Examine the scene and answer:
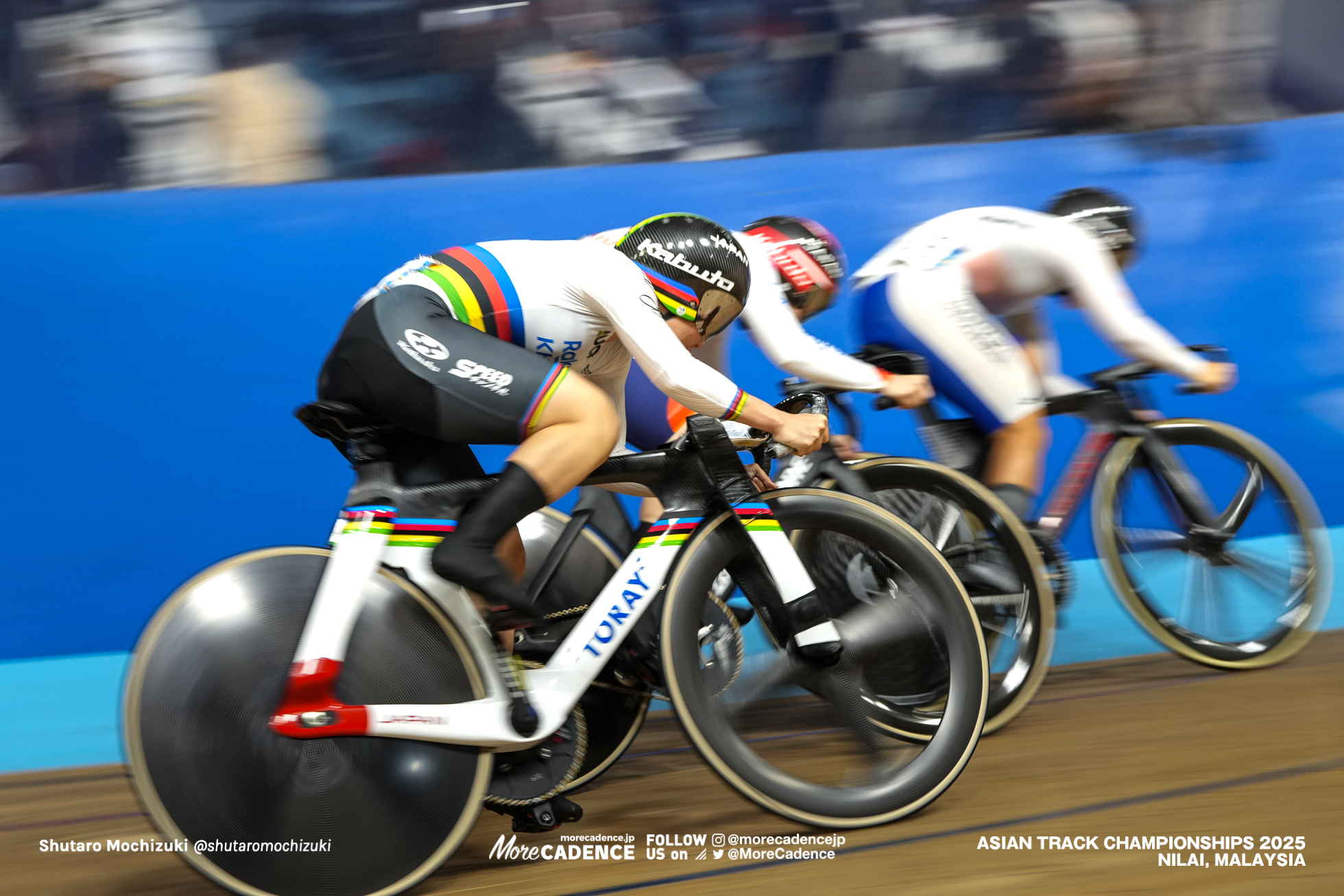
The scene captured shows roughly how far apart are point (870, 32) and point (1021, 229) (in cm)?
195

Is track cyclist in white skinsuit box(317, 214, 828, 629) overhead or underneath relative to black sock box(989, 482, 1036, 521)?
overhead

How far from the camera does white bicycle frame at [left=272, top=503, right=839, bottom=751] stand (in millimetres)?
2029

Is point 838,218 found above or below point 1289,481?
above

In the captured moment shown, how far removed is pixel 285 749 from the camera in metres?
2.01

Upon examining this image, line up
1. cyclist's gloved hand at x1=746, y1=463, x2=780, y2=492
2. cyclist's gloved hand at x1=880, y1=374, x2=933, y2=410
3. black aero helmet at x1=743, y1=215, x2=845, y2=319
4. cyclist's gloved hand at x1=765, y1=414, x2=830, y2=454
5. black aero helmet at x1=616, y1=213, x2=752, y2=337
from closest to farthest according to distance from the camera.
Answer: cyclist's gloved hand at x1=765, y1=414, x2=830, y2=454, black aero helmet at x1=616, y1=213, x2=752, y2=337, cyclist's gloved hand at x1=746, y1=463, x2=780, y2=492, cyclist's gloved hand at x1=880, y1=374, x2=933, y2=410, black aero helmet at x1=743, y1=215, x2=845, y2=319

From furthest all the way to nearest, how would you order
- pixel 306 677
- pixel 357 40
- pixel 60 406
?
pixel 357 40, pixel 60 406, pixel 306 677

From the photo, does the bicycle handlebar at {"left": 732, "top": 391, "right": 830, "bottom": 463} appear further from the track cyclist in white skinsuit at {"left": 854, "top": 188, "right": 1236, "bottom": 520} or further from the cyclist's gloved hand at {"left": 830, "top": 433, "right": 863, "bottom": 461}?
the track cyclist in white skinsuit at {"left": 854, "top": 188, "right": 1236, "bottom": 520}

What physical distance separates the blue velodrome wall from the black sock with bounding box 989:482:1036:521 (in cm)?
98

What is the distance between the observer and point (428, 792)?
2.08 meters

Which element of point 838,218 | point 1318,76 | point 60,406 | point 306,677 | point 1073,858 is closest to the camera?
point 306,677

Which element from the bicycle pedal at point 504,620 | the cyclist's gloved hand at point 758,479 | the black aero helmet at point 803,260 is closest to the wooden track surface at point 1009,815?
the bicycle pedal at point 504,620

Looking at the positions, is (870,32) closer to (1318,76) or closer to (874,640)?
(1318,76)

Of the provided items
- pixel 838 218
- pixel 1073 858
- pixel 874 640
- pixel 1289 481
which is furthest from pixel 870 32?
pixel 1073 858

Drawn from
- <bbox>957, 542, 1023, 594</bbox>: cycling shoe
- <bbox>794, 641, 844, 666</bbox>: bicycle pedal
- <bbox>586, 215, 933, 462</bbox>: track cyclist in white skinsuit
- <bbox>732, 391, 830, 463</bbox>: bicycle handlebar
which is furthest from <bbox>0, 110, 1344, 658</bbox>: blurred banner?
<bbox>794, 641, 844, 666</bbox>: bicycle pedal
